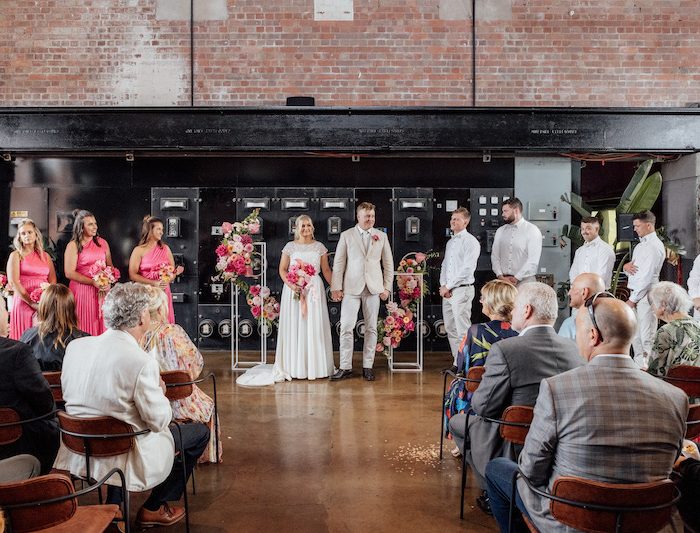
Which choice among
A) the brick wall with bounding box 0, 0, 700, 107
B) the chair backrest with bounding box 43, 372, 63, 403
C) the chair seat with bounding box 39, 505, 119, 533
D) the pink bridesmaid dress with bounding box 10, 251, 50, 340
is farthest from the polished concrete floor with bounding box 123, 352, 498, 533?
the brick wall with bounding box 0, 0, 700, 107

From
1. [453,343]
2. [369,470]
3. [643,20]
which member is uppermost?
[643,20]

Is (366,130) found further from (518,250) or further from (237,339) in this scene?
(237,339)

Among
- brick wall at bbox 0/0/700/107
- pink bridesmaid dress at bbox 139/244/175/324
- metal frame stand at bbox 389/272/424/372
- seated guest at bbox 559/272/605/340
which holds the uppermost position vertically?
brick wall at bbox 0/0/700/107

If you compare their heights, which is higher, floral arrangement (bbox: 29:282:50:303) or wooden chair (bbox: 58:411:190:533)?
floral arrangement (bbox: 29:282:50:303)

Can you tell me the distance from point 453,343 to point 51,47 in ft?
21.4

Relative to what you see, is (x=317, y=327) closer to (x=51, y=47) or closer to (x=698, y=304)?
(x=698, y=304)

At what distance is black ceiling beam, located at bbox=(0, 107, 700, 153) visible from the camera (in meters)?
7.29

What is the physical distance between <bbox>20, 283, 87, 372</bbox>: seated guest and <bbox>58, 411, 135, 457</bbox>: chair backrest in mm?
1027

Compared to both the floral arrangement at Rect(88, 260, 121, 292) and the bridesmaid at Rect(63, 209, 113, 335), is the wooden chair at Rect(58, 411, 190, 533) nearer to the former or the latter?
the floral arrangement at Rect(88, 260, 121, 292)

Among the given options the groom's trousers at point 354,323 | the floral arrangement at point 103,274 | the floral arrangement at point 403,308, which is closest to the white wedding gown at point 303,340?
the groom's trousers at point 354,323

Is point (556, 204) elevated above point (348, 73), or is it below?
below

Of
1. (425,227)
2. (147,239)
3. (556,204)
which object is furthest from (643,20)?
(147,239)

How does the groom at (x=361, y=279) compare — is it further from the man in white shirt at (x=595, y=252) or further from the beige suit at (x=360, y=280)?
the man in white shirt at (x=595, y=252)

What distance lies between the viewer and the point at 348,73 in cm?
764
